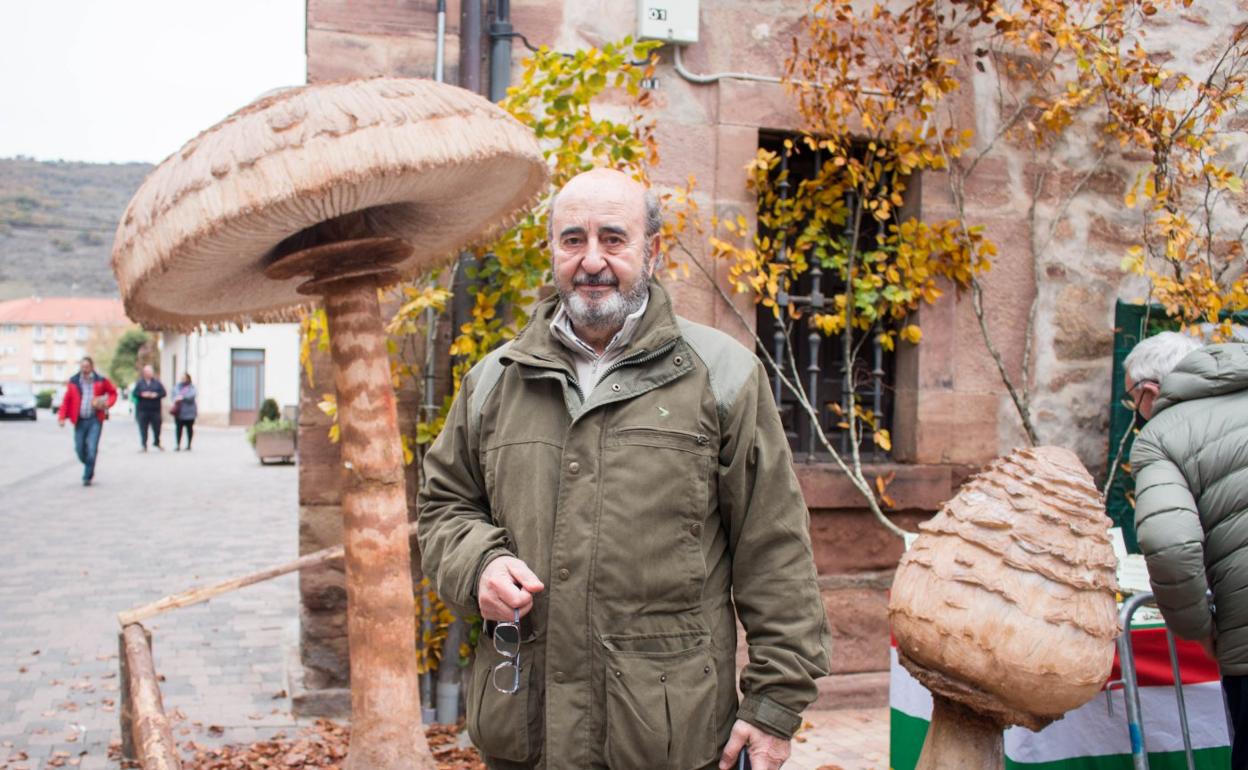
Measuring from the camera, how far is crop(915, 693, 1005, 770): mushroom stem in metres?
1.99

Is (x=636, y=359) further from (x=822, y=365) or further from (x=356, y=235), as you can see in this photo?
(x=822, y=365)

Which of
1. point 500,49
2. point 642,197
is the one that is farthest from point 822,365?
point 642,197

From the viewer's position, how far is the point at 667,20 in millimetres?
4812

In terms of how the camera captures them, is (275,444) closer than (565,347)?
No

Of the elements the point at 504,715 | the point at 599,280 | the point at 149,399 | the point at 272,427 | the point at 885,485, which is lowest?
the point at 272,427

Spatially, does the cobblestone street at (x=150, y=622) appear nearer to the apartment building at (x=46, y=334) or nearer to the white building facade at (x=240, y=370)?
the white building facade at (x=240, y=370)

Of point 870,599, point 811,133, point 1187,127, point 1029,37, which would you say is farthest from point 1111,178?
point 870,599

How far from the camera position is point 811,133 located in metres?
4.95

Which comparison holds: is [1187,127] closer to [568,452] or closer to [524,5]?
[524,5]

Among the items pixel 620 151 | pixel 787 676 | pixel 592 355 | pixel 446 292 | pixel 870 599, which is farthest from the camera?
pixel 870 599

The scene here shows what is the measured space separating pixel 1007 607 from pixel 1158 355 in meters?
1.70

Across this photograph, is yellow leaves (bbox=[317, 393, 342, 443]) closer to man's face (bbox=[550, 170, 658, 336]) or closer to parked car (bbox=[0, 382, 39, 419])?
man's face (bbox=[550, 170, 658, 336])

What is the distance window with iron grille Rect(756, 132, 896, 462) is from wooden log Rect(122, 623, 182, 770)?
2945mm

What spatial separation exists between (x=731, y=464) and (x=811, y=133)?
3278 mm
